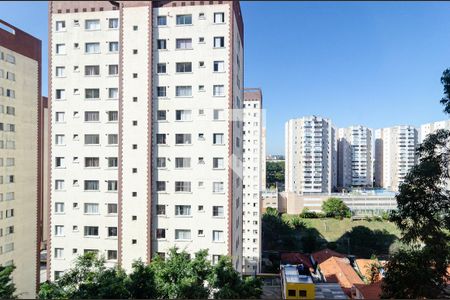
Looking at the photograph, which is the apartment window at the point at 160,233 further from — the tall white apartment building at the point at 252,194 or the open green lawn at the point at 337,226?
the open green lawn at the point at 337,226

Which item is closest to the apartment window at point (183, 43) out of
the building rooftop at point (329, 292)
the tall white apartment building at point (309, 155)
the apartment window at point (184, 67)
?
the apartment window at point (184, 67)

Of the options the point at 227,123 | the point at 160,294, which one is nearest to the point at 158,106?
the point at 227,123

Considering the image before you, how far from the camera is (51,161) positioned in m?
12.6

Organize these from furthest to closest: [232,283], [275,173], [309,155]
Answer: [275,173], [309,155], [232,283]

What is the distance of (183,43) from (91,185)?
274 inches

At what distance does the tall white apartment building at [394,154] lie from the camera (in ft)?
147

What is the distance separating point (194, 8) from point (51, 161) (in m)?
8.64

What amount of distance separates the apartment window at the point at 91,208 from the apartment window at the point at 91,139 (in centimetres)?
253

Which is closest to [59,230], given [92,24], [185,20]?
[92,24]

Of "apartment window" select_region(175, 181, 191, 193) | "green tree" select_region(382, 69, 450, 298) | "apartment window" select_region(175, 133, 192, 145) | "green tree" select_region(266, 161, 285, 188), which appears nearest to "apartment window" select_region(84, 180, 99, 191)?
"apartment window" select_region(175, 181, 191, 193)

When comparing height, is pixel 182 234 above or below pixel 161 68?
below

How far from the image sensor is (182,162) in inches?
480

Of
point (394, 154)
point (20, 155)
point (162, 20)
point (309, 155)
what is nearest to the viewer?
point (162, 20)

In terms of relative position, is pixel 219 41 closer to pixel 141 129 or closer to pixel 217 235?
pixel 141 129
